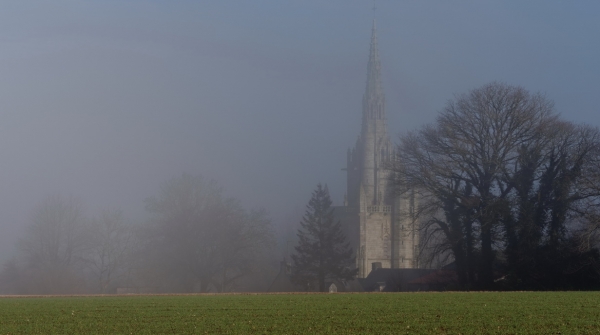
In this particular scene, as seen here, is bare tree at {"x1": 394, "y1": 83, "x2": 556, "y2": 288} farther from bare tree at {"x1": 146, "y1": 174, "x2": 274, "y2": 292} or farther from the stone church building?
the stone church building

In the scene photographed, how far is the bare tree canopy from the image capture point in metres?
46.0

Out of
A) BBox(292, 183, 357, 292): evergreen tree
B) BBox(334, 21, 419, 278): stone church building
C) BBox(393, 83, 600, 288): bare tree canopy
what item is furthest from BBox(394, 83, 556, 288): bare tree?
BBox(334, 21, 419, 278): stone church building

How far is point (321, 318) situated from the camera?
71.4ft

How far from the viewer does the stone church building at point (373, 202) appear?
108 m

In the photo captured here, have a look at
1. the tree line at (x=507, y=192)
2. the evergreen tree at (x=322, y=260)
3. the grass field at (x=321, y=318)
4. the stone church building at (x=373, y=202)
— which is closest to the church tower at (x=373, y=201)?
Result: the stone church building at (x=373, y=202)

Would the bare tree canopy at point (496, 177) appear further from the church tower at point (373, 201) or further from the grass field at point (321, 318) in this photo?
the church tower at point (373, 201)

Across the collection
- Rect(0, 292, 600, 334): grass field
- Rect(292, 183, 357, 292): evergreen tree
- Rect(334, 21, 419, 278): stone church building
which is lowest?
Rect(0, 292, 600, 334): grass field

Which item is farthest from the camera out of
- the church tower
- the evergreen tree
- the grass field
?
the church tower

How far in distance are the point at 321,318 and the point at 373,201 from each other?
94316mm

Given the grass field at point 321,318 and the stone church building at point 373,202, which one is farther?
the stone church building at point 373,202

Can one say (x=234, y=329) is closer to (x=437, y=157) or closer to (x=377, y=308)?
(x=377, y=308)

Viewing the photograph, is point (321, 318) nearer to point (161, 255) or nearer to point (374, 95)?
point (161, 255)

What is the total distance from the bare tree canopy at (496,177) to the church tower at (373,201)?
5407 cm

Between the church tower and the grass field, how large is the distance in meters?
76.5
